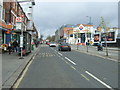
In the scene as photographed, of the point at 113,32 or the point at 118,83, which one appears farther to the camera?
the point at 113,32

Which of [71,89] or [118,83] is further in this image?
[118,83]

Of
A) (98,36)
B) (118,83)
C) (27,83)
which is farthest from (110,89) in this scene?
(98,36)

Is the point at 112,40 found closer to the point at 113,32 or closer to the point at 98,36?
the point at 113,32

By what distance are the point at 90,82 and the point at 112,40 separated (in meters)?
51.9

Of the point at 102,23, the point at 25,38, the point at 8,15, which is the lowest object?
the point at 25,38

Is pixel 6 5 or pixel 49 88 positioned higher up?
pixel 6 5

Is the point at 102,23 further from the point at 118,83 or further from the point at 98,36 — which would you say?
the point at 98,36

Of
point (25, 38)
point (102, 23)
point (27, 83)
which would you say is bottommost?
point (27, 83)

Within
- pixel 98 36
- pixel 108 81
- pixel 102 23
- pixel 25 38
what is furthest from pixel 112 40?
pixel 108 81

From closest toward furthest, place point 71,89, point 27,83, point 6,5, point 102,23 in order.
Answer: point 71,89 < point 27,83 < point 102,23 < point 6,5

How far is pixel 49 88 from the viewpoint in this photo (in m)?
5.78

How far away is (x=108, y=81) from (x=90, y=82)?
0.79 m

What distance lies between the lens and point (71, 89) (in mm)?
5664

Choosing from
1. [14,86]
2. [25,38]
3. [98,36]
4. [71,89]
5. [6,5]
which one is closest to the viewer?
[71,89]
